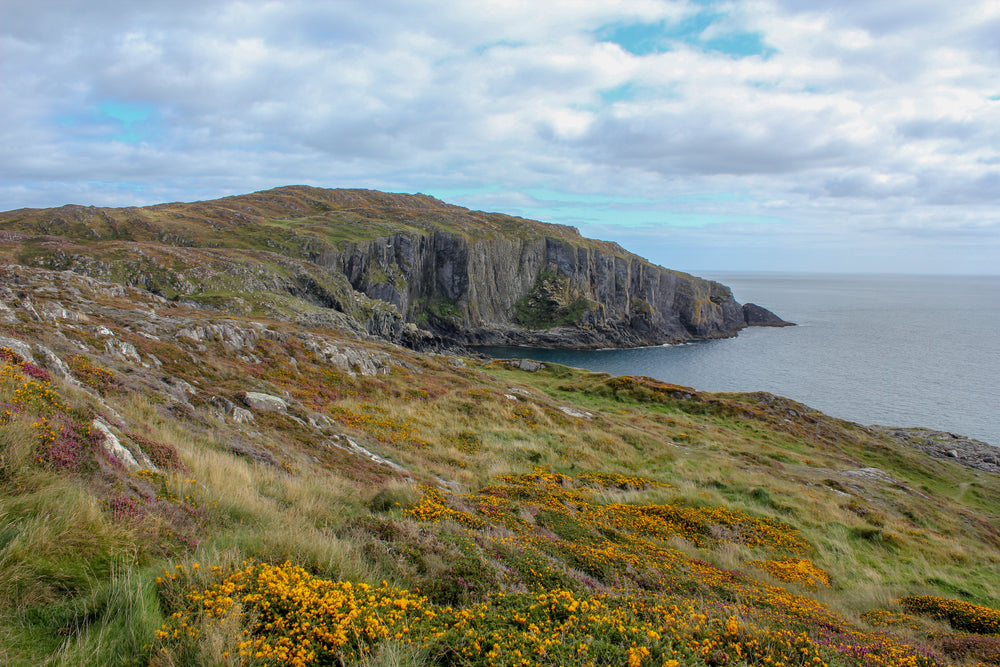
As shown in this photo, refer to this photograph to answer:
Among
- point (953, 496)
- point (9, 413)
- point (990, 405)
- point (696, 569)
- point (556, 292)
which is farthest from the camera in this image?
point (556, 292)

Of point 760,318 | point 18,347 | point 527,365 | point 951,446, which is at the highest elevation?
point 760,318

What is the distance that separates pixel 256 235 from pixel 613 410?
83.2 meters

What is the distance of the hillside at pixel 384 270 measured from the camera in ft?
189

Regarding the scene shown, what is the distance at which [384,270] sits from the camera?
111 meters

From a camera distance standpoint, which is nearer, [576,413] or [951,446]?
[576,413]

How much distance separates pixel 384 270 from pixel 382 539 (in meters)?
108

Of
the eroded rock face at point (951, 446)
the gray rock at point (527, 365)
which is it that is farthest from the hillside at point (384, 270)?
the eroded rock face at point (951, 446)

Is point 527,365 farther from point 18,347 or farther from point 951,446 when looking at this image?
point 18,347

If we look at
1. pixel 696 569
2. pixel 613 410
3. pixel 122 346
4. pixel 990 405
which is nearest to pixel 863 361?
pixel 990 405

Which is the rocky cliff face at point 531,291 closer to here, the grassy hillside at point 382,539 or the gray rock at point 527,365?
the gray rock at point 527,365

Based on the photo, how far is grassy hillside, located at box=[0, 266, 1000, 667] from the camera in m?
4.54

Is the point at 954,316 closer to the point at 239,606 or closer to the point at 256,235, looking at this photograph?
the point at 256,235

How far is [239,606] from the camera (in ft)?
14.1

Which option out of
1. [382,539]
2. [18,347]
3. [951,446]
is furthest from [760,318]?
[18,347]
